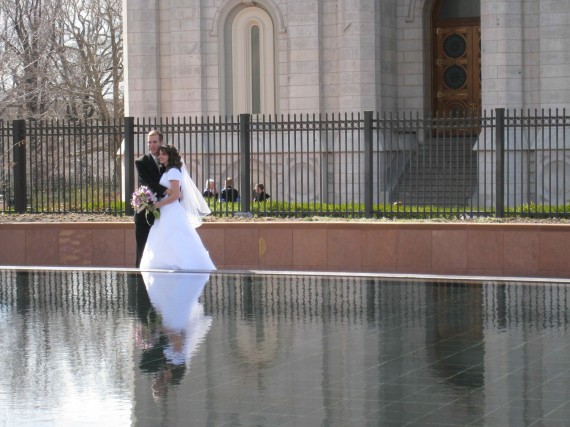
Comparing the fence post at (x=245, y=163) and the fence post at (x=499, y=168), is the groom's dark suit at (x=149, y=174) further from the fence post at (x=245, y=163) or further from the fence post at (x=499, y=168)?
the fence post at (x=499, y=168)

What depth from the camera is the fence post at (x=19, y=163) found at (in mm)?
19547

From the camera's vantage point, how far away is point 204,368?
938cm

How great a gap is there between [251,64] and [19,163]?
10.1m

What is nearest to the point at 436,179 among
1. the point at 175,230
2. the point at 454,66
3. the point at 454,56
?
the point at 175,230

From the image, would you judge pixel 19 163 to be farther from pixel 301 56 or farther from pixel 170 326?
pixel 301 56

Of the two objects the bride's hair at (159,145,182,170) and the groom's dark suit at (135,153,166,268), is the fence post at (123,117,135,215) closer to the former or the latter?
the groom's dark suit at (135,153,166,268)

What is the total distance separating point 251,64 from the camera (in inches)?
1135

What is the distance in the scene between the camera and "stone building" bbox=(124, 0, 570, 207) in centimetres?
2744

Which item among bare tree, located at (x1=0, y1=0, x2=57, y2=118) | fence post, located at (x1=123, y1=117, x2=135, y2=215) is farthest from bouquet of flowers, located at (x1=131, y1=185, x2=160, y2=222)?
bare tree, located at (x1=0, y1=0, x2=57, y2=118)

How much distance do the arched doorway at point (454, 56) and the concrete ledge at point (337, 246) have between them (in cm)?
1236

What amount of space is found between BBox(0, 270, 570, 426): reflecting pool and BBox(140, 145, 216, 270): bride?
76cm

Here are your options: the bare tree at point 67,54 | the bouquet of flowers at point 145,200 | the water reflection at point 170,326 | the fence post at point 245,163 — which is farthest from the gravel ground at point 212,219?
the bare tree at point 67,54

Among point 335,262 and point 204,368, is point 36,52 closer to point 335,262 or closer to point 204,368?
point 335,262

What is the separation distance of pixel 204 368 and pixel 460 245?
7.79 meters
